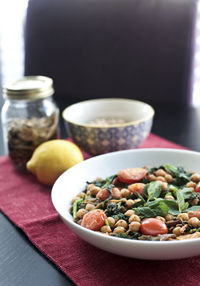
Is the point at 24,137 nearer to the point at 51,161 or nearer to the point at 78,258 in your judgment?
the point at 51,161

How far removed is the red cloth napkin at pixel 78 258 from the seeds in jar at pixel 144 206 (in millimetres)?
65

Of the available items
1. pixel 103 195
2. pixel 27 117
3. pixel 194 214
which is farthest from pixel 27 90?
pixel 194 214

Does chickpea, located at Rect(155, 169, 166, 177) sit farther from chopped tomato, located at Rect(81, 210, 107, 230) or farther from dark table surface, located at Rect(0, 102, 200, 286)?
dark table surface, located at Rect(0, 102, 200, 286)

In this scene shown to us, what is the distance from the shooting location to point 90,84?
7.40ft

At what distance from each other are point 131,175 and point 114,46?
1060mm

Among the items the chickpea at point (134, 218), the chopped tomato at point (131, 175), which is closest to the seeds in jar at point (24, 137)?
the chopped tomato at point (131, 175)

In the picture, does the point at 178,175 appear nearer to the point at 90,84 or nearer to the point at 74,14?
the point at 90,84

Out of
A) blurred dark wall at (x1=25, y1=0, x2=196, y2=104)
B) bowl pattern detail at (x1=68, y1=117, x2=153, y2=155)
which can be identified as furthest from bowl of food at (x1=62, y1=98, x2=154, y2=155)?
blurred dark wall at (x1=25, y1=0, x2=196, y2=104)

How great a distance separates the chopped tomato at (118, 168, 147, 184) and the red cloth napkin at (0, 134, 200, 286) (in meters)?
0.23

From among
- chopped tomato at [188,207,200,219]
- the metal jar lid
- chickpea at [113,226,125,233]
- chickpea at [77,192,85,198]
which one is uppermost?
the metal jar lid

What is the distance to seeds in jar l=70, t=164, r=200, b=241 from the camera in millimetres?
1002

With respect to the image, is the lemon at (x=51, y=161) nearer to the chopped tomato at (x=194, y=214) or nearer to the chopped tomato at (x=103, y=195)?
the chopped tomato at (x=103, y=195)

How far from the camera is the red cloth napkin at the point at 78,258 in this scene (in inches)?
37.4

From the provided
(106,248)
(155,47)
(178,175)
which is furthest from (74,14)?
(106,248)
